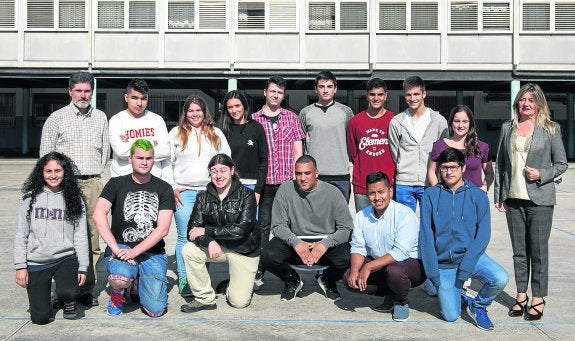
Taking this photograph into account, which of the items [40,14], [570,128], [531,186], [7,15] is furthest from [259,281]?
[570,128]

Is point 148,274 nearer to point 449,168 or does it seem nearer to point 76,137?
point 76,137

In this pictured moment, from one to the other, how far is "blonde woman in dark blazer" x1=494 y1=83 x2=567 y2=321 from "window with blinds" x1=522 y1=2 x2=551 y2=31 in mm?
20773

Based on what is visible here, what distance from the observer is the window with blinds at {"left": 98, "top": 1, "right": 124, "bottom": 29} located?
2466 cm

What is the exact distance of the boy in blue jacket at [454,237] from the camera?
5223 mm

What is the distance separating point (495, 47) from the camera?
24.5 meters

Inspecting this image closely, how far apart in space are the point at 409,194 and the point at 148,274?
2445 millimetres

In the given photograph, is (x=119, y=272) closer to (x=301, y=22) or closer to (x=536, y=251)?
(x=536, y=251)

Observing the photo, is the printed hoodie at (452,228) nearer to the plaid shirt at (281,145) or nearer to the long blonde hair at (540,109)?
the long blonde hair at (540,109)

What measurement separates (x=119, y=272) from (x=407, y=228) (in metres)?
2.32

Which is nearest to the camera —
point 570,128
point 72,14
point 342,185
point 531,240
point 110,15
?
point 531,240

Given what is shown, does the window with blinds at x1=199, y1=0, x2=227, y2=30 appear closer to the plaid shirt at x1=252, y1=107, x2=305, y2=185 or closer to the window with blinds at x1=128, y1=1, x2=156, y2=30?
the window with blinds at x1=128, y1=1, x2=156, y2=30

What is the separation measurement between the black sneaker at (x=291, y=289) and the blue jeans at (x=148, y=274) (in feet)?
3.41

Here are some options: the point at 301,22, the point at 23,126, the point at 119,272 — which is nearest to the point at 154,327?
the point at 119,272

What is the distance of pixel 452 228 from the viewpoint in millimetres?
5352
